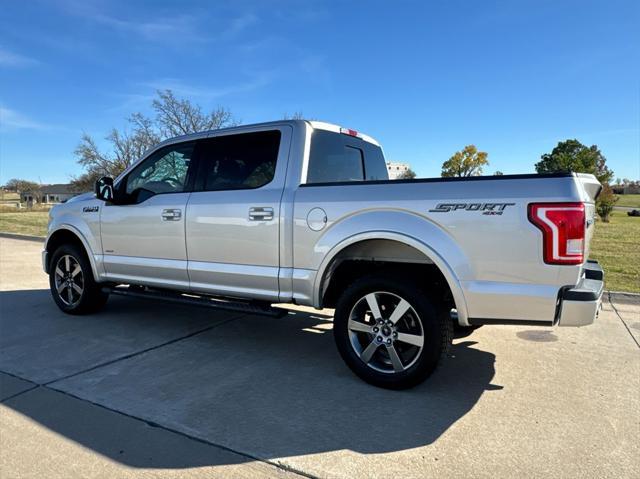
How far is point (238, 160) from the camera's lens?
4488mm

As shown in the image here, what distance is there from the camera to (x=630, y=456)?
2680 millimetres

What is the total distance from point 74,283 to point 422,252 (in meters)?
4.41

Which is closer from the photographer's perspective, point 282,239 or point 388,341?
point 388,341

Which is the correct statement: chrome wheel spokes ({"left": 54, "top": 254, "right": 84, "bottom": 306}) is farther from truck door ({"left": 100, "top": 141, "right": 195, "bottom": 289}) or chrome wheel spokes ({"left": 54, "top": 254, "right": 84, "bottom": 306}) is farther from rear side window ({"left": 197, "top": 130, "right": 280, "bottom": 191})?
rear side window ({"left": 197, "top": 130, "right": 280, "bottom": 191})

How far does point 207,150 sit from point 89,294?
7.80ft

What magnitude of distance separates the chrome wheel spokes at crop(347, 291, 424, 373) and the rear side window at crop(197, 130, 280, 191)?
1.46 m

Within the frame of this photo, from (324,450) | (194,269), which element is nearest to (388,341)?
(324,450)

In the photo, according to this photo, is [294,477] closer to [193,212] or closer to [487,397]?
[487,397]

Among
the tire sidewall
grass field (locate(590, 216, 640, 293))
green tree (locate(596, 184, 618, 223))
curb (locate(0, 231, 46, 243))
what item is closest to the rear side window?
the tire sidewall

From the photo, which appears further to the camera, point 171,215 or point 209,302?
point 171,215

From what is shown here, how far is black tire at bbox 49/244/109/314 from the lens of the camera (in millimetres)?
5512

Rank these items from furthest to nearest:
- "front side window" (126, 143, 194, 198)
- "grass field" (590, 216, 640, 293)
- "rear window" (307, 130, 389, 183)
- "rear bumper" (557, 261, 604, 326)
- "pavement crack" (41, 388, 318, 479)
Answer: "grass field" (590, 216, 640, 293), "front side window" (126, 143, 194, 198), "rear window" (307, 130, 389, 183), "rear bumper" (557, 261, 604, 326), "pavement crack" (41, 388, 318, 479)

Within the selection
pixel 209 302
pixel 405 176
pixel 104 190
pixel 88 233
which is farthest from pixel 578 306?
pixel 405 176

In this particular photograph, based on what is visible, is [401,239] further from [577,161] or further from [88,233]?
[577,161]
